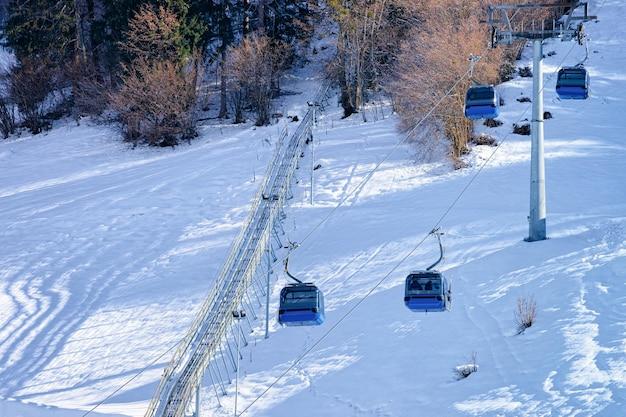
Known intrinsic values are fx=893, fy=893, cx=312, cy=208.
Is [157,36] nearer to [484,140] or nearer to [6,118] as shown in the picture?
[6,118]

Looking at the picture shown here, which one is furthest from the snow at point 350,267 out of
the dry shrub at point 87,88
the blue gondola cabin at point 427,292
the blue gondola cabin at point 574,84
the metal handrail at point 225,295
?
the dry shrub at point 87,88

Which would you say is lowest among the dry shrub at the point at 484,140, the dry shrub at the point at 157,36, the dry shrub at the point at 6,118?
the dry shrub at the point at 484,140

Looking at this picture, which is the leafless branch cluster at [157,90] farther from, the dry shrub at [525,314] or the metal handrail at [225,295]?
the dry shrub at [525,314]

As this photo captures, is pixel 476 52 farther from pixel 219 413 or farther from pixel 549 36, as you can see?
pixel 219 413

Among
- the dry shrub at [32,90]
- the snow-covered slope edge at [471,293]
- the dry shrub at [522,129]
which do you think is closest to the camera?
the snow-covered slope edge at [471,293]

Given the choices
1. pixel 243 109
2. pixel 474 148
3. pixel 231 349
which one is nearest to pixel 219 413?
pixel 231 349

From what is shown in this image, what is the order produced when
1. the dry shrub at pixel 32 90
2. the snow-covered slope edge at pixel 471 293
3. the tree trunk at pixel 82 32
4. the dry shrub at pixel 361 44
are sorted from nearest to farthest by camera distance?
the snow-covered slope edge at pixel 471 293, the dry shrub at pixel 361 44, the dry shrub at pixel 32 90, the tree trunk at pixel 82 32

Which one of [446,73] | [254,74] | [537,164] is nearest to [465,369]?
[537,164]

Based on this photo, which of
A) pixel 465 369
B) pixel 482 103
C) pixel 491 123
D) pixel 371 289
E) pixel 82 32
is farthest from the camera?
pixel 82 32
